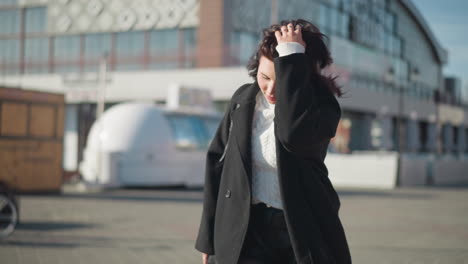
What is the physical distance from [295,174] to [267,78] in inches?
16.4

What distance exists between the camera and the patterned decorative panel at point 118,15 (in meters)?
40.5

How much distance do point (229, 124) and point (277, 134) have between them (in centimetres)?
35

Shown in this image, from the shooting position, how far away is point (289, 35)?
289 centimetres

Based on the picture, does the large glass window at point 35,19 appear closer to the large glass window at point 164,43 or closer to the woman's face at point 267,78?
the large glass window at point 164,43

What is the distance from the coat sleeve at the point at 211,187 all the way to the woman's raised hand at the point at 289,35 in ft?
1.35

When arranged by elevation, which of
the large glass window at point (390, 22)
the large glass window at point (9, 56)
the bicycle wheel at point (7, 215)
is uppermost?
the large glass window at point (390, 22)

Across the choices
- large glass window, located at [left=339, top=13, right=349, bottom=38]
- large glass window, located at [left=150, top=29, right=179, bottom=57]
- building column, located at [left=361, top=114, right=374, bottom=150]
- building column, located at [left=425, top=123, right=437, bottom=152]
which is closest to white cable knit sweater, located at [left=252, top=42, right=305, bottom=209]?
large glass window, located at [left=150, top=29, right=179, bottom=57]

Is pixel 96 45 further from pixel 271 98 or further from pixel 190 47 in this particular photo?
pixel 271 98

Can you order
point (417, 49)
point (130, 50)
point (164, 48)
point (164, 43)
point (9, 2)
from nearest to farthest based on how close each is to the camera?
point (164, 43)
point (164, 48)
point (130, 50)
point (9, 2)
point (417, 49)

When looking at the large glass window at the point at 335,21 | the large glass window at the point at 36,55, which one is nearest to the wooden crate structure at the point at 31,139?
the large glass window at the point at 36,55

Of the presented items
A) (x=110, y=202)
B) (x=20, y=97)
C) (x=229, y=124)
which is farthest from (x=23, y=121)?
(x=229, y=124)

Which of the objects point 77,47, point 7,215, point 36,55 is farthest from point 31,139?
point 36,55

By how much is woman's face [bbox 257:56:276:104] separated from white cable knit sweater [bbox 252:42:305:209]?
0.09 metres

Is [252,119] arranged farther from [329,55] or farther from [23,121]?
[23,121]
